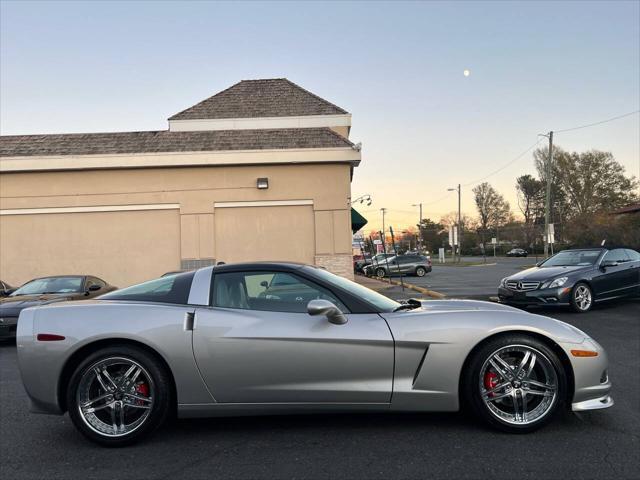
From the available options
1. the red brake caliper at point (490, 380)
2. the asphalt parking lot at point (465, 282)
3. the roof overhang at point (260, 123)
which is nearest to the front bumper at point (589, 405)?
the red brake caliper at point (490, 380)

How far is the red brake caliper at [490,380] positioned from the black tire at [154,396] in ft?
7.33

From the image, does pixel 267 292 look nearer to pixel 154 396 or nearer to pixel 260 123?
pixel 154 396

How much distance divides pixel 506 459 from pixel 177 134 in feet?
53.5

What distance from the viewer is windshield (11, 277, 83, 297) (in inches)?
410

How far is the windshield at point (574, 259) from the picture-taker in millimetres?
10438

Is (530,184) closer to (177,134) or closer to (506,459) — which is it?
(177,134)

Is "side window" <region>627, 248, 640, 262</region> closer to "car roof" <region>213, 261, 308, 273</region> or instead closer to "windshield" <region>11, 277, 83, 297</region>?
"car roof" <region>213, 261, 308, 273</region>

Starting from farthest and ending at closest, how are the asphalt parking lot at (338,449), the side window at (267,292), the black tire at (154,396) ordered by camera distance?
the side window at (267,292) → the black tire at (154,396) → the asphalt parking lot at (338,449)

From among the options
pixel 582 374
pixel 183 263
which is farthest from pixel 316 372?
pixel 183 263

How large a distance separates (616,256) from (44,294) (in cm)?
1194

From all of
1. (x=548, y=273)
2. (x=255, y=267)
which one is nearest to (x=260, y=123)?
(x=548, y=273)

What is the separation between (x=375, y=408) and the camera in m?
3.43

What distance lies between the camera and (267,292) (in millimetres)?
3824

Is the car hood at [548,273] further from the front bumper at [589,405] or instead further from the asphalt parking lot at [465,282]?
the front bumper at [589,405]
